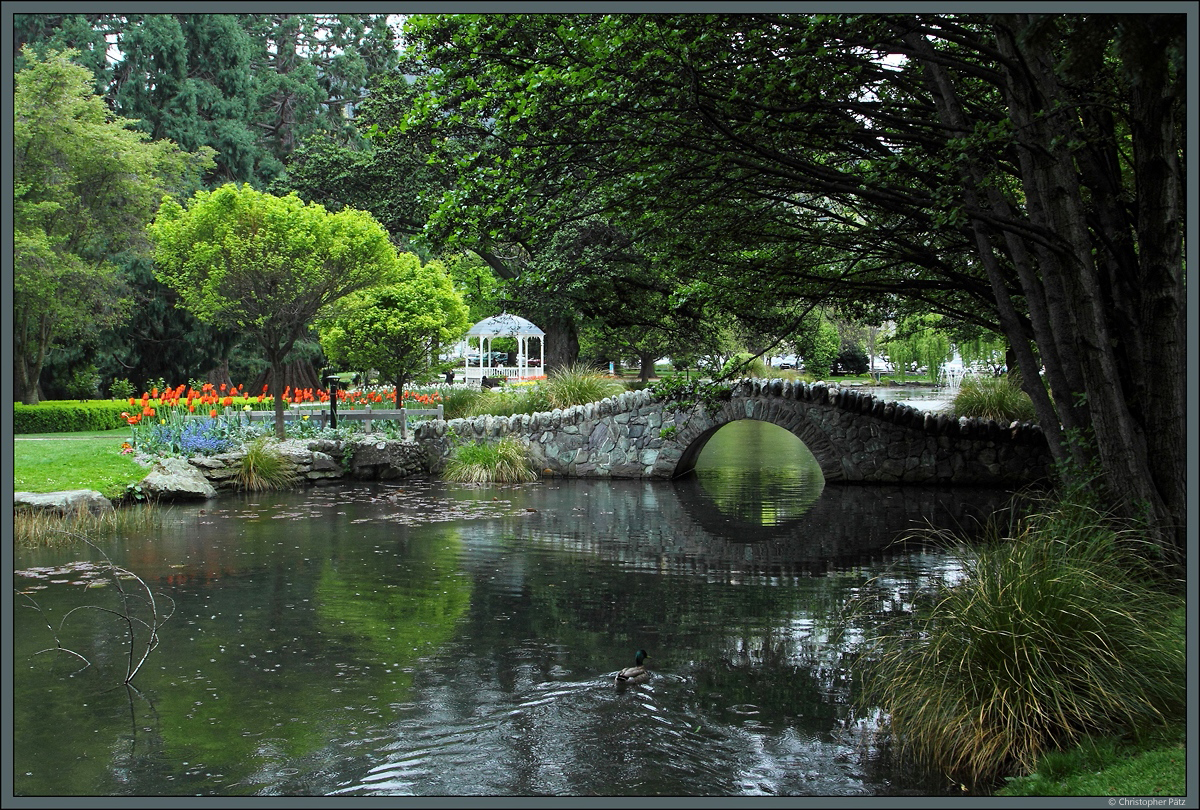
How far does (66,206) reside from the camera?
23.9 metres

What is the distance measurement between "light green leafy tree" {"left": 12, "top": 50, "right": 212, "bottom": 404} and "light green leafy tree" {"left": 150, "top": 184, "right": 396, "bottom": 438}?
748 centimetres

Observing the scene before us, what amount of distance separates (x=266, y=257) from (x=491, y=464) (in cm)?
548

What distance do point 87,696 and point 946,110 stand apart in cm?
732

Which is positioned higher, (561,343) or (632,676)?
(561,343)

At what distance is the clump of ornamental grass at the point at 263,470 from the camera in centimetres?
1557

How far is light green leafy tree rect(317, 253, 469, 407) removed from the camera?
1931cm

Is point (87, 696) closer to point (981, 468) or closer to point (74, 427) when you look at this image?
point (981, 468)

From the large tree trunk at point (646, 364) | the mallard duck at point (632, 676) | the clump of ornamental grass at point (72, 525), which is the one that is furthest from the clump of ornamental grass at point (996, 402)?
the large tree trunk at point (646, 364)

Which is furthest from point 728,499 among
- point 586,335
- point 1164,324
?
point 586,335

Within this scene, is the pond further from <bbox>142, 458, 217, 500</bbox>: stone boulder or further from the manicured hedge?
the manicured hedge

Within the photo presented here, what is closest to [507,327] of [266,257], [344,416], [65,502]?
[344,416]

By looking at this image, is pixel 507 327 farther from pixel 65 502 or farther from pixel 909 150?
pixel 909 150

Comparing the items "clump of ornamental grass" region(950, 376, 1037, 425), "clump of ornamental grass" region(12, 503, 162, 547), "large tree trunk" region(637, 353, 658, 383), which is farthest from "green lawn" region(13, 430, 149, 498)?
"large tree trunk" region(637, 353, 658, 383)

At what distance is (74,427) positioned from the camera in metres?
20.5
